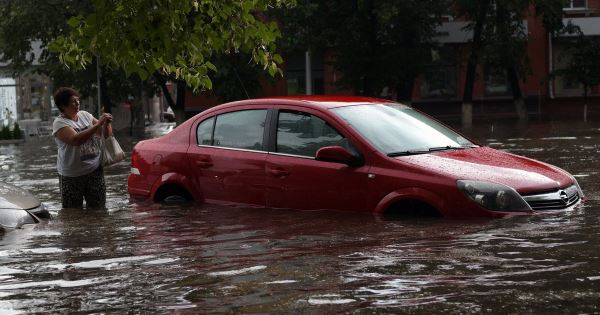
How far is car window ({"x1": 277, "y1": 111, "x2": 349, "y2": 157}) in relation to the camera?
9922mm

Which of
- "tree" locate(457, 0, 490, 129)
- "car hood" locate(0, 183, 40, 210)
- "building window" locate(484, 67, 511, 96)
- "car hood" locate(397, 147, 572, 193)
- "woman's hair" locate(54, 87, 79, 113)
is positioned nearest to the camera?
"car hood" locate(397, 147, 572, 193)

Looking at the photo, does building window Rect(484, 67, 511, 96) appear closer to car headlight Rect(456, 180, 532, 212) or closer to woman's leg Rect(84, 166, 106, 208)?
woman's leg Rect(84, 166, 106, 208)

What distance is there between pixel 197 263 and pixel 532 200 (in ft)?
9.41

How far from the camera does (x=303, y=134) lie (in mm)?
10156

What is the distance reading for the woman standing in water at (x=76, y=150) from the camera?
11375 millimetres

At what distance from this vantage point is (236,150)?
10.6m

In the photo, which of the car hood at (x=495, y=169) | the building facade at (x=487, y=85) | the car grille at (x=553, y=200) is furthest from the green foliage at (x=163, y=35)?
the building facade at (x=487, y=85)

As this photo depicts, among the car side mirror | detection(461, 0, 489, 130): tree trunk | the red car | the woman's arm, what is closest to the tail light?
the red car

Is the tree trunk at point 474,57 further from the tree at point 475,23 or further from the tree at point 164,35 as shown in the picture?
the tree at point 164,35

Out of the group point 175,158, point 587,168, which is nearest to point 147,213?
point 175,158

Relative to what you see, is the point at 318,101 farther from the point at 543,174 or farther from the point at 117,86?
the point at 117,86

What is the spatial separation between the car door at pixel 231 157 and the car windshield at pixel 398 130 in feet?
2.94

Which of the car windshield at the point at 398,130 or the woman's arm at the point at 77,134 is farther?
the woman's arm at the point at 77,134

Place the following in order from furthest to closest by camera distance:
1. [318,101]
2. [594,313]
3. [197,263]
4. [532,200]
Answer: [318,101] → [532,200] → [197,263] → [594,313]
